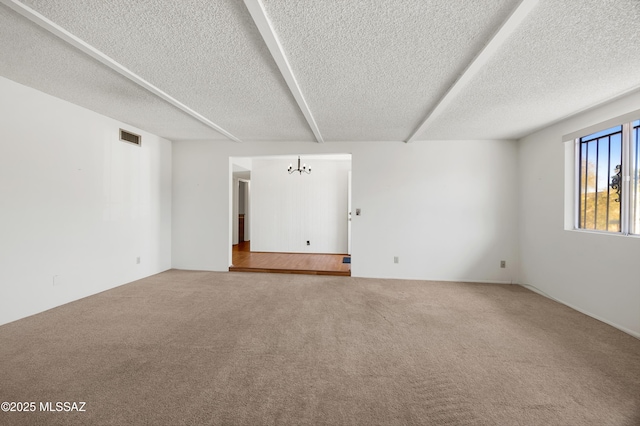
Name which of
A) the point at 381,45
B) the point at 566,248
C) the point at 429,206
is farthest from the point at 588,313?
the point at 381,45

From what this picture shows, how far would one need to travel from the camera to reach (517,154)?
4.38 m

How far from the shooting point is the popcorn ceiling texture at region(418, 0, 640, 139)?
5.14 ft

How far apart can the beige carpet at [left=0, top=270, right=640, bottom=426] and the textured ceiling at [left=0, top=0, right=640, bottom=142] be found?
Answer: 2.38 metres

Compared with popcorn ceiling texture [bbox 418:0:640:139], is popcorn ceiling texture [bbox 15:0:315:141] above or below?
above

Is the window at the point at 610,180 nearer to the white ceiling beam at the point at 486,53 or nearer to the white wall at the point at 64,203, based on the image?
the white ceiling beam at the point at 486,53

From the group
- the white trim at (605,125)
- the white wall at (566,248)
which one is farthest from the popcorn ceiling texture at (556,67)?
the white wall at (566,248)

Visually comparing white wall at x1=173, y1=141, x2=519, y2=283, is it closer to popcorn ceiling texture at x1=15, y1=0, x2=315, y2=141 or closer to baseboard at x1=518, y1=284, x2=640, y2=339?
baseboard at x1=518, y1=284, x2=640, y2=339

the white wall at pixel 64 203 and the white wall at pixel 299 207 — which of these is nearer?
the white wall at pixel 64 203

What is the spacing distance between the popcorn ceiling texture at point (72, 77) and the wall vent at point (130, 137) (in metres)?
0.19

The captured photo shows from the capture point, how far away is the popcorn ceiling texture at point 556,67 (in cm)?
157

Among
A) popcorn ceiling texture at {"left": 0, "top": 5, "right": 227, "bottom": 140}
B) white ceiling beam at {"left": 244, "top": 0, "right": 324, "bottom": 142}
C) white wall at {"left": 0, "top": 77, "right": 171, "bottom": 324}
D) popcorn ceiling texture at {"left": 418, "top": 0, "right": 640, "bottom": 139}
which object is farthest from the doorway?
white ceiling beam at {"left": 244, "top": 0, "right": 324, "bottom": 142}

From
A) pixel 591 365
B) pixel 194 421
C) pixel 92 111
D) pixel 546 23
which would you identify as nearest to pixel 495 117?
pixel 546 23

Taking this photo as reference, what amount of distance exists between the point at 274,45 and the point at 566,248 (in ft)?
13.9

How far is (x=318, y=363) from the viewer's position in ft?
6.59
